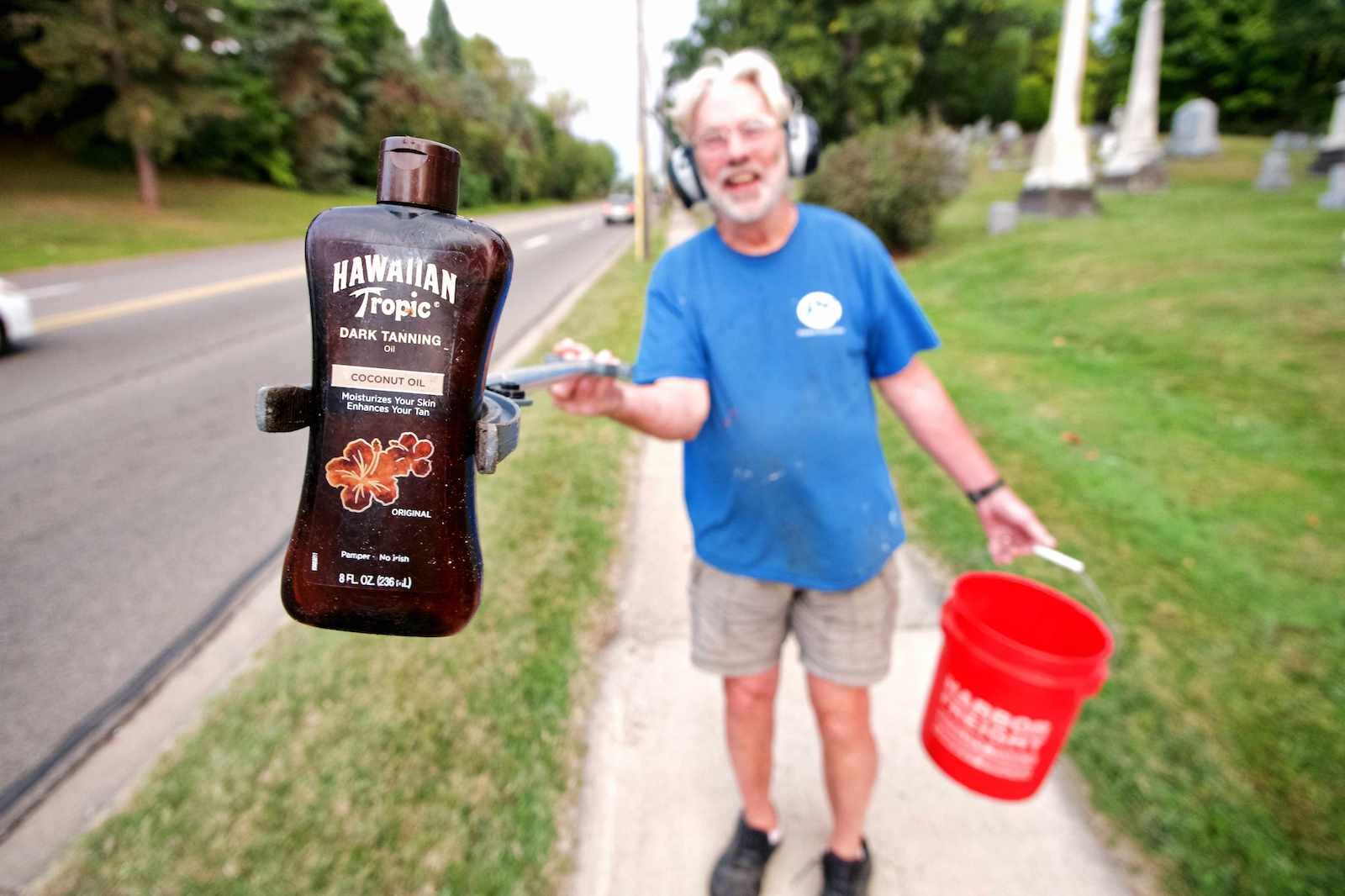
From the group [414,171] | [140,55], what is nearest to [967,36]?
[140,55]

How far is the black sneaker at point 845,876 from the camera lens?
186cm

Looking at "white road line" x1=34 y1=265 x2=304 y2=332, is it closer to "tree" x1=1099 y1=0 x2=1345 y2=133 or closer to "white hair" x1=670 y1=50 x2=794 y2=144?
"white hair" x1=670 y1=50 x2=794 y2=144

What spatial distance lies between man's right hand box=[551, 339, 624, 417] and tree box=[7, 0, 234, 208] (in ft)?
61.8

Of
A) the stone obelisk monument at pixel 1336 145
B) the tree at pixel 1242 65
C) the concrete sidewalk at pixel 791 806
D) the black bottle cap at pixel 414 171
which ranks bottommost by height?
the concrete sidewalk at pixel 791 806

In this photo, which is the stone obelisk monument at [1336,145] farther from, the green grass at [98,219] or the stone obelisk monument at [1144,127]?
the green grass at [98,219]

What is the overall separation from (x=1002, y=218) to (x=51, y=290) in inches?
626

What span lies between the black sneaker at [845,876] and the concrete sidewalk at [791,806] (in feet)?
0.17

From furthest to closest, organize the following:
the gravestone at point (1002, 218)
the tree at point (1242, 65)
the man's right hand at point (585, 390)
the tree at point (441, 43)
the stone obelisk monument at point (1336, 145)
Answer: the tree at point (1242, 65) → the stone obelisk monument at point (1336, 145) → the gravestone at point (1002, 218) → the man's right hand at point (585, 390) → the tree at point (441, 43)

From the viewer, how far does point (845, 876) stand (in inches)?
73.5

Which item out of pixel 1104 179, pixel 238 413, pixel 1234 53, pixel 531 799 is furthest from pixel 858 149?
pixel 1234 53

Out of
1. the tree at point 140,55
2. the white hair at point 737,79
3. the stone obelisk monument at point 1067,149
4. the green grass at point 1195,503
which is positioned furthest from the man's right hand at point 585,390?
the tree at point 140,55

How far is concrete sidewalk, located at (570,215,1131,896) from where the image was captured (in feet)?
6.36

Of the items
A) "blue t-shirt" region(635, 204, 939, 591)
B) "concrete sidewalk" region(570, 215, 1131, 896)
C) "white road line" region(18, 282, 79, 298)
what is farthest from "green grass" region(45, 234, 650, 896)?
"white road line" region(18, 282, 79, 298)

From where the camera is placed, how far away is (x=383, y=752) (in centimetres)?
221
